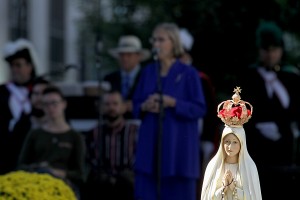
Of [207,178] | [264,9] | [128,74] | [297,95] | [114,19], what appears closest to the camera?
[207,178]

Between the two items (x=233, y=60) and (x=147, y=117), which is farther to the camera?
(x=233, y=60)

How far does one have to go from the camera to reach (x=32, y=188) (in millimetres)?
9305

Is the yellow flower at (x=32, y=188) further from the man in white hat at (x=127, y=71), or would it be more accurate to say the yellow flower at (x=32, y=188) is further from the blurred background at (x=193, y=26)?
the man in white hat at (x=127, y=71)

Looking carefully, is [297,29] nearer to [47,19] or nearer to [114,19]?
[114,19]

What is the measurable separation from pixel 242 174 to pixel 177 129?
3.23 metres

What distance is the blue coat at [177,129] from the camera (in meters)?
10.6

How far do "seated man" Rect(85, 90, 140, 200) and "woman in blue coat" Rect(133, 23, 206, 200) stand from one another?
0.51 m

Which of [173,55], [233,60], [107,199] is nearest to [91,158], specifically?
[107,199]

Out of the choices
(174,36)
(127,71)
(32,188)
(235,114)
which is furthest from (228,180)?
(127,71)

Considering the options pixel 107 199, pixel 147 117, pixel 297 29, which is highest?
pixel 297 29

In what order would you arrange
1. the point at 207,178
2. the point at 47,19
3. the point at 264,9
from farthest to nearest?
the point at 47,19 < the point at 264,9 < the point at 207,178

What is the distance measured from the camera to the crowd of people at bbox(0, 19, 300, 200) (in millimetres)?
10672

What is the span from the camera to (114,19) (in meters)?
16.3

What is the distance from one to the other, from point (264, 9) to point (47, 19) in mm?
7817
